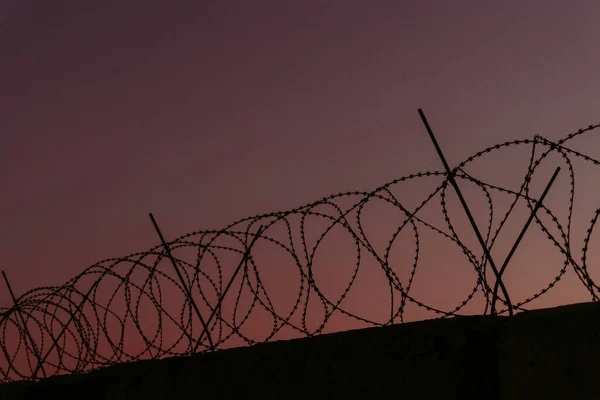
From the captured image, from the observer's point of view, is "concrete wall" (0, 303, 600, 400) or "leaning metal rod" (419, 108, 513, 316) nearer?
"concrete wall" (0, 303, 600, 400)

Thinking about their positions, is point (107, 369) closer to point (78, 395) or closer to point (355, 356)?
point (78, 395)

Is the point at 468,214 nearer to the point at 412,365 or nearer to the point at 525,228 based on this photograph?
the point at 525,228

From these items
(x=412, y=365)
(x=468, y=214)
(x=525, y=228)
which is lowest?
(x=412, y=365)

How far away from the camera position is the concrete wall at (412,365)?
5.21 metres

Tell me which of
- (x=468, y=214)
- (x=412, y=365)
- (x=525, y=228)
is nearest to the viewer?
(x=525, y=228)

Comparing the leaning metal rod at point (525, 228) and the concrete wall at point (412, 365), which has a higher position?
the leaning metal rod at point (525, 228)

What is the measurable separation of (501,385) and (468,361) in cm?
44

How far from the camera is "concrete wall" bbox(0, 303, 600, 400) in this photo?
5.21 metres

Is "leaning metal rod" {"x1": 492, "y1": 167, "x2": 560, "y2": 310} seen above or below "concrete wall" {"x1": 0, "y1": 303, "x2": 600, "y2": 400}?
above

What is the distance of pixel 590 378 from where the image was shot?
5039 millimetres

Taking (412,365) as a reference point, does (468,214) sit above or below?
above

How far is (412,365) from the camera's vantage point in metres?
6.12

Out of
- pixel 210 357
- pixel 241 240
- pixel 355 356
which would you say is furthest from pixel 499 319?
pixel 210 357

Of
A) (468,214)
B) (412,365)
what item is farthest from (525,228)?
(412,365)
